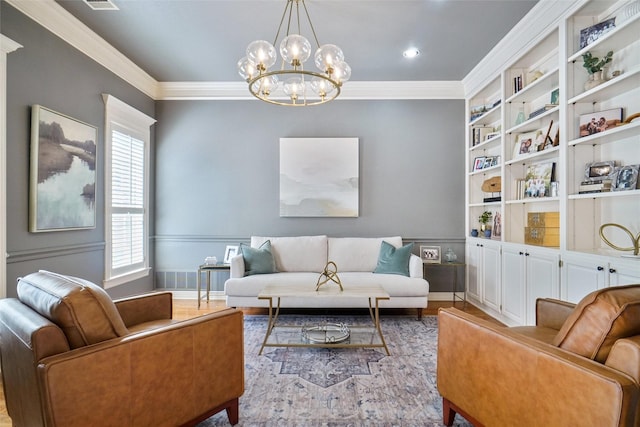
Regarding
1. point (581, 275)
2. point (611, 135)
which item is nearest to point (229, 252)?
point (581, 275)

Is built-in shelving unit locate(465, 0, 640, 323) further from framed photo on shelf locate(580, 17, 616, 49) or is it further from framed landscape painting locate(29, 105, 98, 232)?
framed landscape painting locate(29, 105, 98, 232)

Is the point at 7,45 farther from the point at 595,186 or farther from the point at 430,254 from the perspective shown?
the point at 430,254

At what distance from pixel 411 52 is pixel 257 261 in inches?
118

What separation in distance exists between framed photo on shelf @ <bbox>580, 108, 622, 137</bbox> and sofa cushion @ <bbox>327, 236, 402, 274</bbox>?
2261 millimetres

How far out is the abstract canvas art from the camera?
442cm

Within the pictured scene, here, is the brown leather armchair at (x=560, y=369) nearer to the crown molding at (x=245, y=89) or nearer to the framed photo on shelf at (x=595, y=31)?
the framed photo on shelf at (x=595, y=31)

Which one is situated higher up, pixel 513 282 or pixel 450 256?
pixel 450 256

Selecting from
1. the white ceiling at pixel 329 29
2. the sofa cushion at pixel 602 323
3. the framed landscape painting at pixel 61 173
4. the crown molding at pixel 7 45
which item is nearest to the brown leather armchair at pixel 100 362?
the framed landscape painting at pixel 61 173

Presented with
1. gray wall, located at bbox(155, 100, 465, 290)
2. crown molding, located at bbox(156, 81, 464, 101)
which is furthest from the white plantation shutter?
crown molding, located at bbox(156, 81, 464, 101)

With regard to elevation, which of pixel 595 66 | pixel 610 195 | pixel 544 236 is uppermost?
pixel 595 66

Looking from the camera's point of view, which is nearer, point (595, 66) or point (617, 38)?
point (617, 38)

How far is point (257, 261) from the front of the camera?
3.84 meters

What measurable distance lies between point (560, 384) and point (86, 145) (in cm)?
404

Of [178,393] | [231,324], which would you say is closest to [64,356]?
[178,393]
